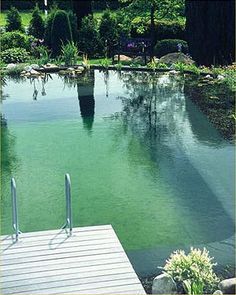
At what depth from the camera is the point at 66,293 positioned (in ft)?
19.8

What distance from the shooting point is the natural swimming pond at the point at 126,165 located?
822cm

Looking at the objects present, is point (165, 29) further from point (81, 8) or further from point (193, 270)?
point (193, 270)

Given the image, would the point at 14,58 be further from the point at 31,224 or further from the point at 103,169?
the point at 31,224

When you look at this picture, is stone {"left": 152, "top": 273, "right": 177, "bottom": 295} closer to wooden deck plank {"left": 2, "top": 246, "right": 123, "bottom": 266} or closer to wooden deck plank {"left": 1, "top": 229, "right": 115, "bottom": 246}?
wooden deck plank {"left": 2, "top": 246, "right": 123, "bottom": 266}

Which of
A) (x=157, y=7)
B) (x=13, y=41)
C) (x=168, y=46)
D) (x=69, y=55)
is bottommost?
(x=69, y=55)

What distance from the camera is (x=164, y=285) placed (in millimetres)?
6223

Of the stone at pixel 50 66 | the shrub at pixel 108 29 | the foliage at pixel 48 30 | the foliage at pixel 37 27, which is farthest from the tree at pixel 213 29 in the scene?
the foliage at pixel 37 27

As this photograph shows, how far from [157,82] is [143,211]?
862cm

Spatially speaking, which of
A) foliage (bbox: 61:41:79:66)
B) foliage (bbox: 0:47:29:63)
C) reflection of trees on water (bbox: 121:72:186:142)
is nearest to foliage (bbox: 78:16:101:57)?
foliage (bbox: 61:41:79:66)

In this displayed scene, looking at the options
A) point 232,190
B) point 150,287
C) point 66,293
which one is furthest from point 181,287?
point 232,190

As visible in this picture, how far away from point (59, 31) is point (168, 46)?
3766mm

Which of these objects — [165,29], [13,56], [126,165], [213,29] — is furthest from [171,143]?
[165,29]

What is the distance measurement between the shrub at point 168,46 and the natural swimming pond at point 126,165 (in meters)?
4.10

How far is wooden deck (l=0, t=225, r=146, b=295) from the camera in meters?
6.11
